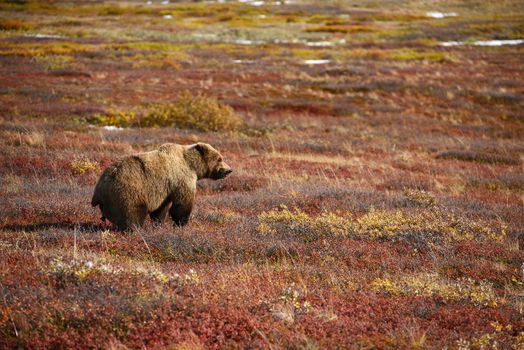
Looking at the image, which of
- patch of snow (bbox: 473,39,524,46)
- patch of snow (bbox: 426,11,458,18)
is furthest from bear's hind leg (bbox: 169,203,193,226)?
patch of snow (bbox: 426,11,458,18)

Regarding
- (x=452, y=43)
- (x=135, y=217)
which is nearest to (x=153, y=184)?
(x=135, y=217)

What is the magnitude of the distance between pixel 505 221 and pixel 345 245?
4.74m

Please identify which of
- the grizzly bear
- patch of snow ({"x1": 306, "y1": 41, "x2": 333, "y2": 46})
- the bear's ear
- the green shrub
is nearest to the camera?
the grizzly bear

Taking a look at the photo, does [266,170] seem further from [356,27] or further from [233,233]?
[356,27]

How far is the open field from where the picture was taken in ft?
17.0

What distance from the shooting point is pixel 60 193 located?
440 inches

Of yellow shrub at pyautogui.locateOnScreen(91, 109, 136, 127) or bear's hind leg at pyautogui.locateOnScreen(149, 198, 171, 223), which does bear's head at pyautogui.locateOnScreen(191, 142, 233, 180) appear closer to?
bear's hind leg at pyautogui.locateOnScreen(149, 198, 171, 223)

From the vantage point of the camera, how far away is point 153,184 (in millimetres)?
8508

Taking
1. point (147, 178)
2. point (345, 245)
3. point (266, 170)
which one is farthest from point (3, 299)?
point (266, 170)

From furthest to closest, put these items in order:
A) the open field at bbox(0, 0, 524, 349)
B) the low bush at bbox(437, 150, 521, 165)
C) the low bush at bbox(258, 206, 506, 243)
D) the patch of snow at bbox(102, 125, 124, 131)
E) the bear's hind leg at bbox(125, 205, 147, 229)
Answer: the patch of snow at bbox(102, 125, 124, 131)
the low bush at bbox(437, 150, 521, 165)
the low bush at bbox(258, 206, 506, 243)
the bear's hind leg at bbox(125, 205, 147, 229)
the open field at bbox(0, 0, 524, 349)

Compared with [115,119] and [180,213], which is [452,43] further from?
[180,213]

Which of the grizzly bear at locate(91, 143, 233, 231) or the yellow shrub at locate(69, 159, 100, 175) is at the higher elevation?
the grizzly bear at locate(91, 143, 233, 231)

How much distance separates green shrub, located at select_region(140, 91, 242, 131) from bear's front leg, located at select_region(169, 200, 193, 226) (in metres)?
15.2

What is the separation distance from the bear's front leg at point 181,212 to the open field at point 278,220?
0.16 metres
